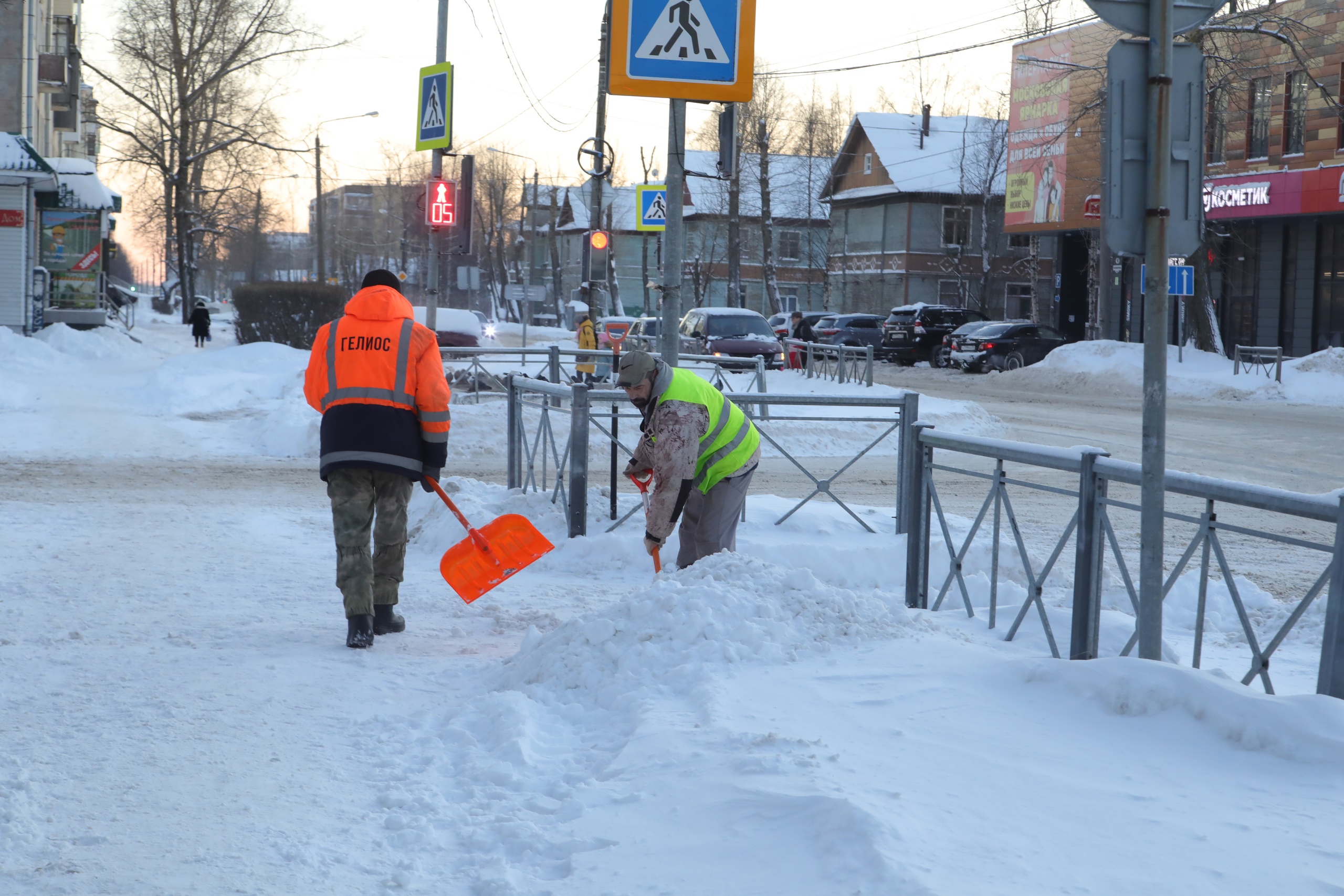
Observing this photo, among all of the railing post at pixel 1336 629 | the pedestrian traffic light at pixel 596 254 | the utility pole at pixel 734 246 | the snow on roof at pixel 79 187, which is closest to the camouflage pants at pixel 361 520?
the railing post at pixel 1336 629

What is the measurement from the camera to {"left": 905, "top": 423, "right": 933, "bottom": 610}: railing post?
643 centimetres

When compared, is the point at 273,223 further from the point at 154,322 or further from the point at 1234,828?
the point at 1234,828

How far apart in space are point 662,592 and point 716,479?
136cm

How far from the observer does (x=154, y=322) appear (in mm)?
61031

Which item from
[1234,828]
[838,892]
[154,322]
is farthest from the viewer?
[154,322]

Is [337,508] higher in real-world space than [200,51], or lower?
lower

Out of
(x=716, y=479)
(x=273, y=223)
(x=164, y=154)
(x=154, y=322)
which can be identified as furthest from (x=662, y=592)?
(x=273, y=223)

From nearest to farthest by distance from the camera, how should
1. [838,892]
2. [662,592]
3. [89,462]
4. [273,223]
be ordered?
[838,892]
[662,592]
[89,462]
[273,223]

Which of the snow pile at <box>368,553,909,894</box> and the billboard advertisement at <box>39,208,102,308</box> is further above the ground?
the billboard advertisement at <box>39,208,102,308</box>

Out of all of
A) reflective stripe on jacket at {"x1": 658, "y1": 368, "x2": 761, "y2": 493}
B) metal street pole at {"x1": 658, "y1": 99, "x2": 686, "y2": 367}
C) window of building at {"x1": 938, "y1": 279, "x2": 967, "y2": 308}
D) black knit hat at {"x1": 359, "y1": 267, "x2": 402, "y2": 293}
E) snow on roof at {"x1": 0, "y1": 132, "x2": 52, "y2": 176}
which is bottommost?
reflective stripe on jacket at {"x1": 658, "y1": 368, "x2": 761, "y2": 493}

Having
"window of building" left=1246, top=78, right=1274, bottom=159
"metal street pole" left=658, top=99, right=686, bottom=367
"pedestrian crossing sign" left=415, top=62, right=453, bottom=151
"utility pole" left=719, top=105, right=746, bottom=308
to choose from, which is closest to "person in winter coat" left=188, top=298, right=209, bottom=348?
"utility pole" left=719, top=105, right=746, bottom=308

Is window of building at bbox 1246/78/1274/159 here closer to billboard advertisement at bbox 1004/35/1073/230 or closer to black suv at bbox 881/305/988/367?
billboard advertisement at bbox 1004/35/1073/230

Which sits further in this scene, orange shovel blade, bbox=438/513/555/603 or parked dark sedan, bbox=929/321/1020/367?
parked dark sedan, bbox=929/321/1020/367

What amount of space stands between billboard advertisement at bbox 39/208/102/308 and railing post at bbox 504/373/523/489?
3000cm
